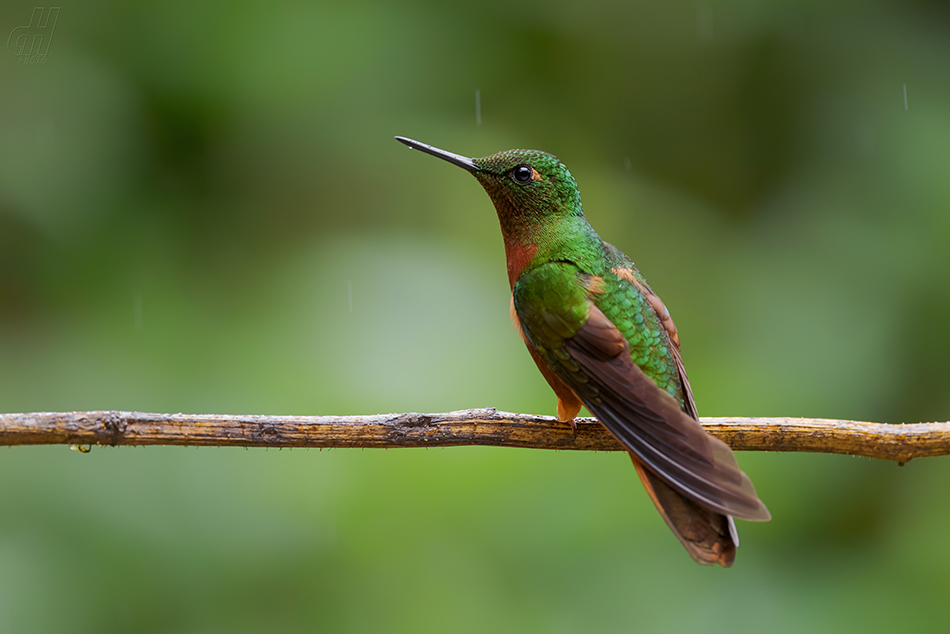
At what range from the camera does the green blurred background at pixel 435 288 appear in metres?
3.70

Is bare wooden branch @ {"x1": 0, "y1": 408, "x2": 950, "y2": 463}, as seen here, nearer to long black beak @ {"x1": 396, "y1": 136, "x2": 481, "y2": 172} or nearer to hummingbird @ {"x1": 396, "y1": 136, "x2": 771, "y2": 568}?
hummingbird @ {"x1": 396, "y1": 136, "x2": 771, "y2": 568}

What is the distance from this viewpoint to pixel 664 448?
1812mm

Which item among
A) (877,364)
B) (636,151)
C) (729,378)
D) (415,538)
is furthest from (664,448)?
(636,151)

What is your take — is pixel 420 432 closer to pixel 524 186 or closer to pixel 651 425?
pixel 651 425

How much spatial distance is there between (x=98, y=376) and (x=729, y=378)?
145 inches

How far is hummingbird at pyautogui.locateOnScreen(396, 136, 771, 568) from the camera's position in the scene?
5.69 ft

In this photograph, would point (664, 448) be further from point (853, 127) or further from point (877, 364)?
point (853, 127)

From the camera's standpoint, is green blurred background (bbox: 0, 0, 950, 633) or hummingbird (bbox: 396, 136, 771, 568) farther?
green blurred background (bbox: 0, 0, 950, 633)

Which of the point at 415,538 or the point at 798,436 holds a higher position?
the point at 798,436
